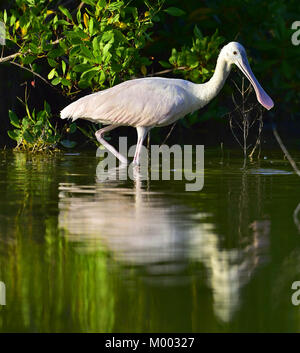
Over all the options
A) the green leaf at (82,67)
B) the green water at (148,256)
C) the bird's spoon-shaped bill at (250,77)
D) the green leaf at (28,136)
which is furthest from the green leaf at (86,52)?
the green water at (148,256)

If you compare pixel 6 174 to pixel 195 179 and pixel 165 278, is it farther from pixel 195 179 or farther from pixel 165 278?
pixel 165 278

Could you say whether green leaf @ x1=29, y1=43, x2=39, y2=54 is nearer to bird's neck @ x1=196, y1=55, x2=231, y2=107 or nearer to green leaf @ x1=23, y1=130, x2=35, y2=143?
green leaf @ x1=23, y1=130, x2=35, y2=143

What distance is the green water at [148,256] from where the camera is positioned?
16.3 feet

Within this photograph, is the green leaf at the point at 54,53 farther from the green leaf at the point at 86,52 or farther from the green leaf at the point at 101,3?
the green leaf at the point at 101,3

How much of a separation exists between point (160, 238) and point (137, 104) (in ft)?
20.5

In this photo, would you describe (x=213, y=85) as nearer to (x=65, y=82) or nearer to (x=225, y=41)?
(x=65, y=82)

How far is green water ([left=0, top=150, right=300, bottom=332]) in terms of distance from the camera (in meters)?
4.98

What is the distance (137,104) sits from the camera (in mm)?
13156

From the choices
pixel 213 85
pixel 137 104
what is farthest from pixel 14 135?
pixel 213 85

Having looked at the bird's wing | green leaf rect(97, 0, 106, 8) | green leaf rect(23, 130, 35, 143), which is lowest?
green leaf rect(23, 130, 35, 143)

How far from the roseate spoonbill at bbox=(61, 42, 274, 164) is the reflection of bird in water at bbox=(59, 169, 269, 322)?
3.35m

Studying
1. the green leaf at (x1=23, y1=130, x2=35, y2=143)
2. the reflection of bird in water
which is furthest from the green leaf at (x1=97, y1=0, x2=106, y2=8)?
the reflection of bird in water
